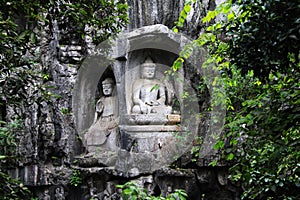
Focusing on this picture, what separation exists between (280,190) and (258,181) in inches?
4.8

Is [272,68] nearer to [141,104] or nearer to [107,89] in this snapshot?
[141,104]

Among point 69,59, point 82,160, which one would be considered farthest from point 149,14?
point 82,160

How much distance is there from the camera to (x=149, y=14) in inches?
A: 194

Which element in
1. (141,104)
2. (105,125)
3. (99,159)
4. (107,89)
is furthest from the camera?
(107,89)

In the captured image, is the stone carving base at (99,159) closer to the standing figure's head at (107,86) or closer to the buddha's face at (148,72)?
the standing figure's head at (107,86)

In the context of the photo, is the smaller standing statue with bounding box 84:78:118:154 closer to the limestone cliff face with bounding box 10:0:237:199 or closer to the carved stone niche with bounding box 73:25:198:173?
the carved stone niche with bounding box 73:25:198:173

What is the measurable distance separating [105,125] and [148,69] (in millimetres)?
1027

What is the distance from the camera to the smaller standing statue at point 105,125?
190 inches

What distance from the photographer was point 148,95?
4.79m

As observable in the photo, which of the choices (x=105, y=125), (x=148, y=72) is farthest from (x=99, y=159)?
(x=148, y=72)

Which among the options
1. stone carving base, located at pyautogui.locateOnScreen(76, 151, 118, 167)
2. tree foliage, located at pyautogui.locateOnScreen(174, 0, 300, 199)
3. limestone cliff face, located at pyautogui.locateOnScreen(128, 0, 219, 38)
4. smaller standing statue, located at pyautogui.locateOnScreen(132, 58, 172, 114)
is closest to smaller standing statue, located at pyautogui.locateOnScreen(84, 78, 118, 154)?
stone carving base, located at pyautogui.locateOnScreen(76, 151, 118, 167)

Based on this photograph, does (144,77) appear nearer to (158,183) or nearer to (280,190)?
(158,183)

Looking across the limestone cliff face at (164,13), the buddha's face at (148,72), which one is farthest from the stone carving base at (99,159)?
the limestone cliff face at (164,13)

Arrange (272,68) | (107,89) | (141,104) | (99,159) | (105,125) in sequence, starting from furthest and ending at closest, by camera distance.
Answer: (107,89)
(105,125)
(141,104)
(99,159)
(272,68)
